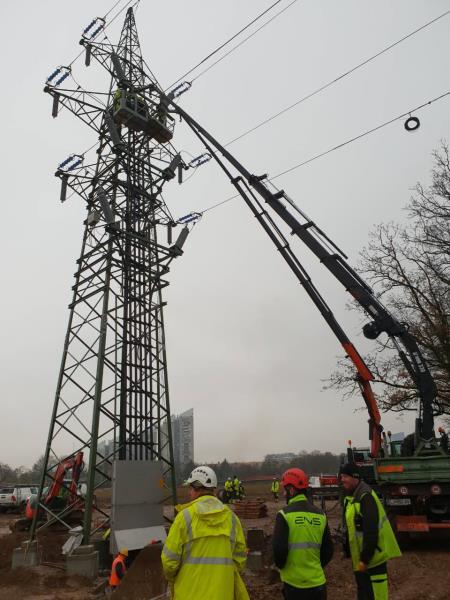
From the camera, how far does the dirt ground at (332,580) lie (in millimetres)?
7617

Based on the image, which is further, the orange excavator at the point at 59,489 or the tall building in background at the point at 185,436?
the tall building in background at the point at 185,436

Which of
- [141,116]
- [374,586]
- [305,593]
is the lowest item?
[374,586]

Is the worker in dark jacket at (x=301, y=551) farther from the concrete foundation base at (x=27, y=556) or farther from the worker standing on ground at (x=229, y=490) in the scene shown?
the worker standing on ground at (x=229, y=490)

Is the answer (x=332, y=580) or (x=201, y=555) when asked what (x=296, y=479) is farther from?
(x=332, y=580)

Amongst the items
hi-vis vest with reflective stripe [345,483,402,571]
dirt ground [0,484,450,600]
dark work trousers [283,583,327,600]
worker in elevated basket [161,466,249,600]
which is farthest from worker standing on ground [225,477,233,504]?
worker in elevated basket [161,466,249,600]

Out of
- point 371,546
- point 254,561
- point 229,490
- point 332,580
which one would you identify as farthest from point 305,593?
point 229,490

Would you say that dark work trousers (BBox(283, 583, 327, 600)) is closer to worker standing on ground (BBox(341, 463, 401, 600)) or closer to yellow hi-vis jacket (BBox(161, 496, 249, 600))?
worker standing on ground (BBox(341, 463, 401, 600))

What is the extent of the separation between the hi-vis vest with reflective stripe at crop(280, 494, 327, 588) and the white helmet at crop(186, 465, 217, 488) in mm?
1000

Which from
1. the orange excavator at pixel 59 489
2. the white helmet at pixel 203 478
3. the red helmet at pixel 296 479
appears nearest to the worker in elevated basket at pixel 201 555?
the white helmet at pixel 203 478

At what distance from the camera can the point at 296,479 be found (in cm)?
450

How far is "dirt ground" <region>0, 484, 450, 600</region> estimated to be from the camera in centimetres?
762

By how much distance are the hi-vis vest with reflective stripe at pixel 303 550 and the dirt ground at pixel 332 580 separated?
407cm

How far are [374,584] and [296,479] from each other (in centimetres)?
147

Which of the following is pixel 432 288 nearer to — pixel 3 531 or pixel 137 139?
pixel 137 139
